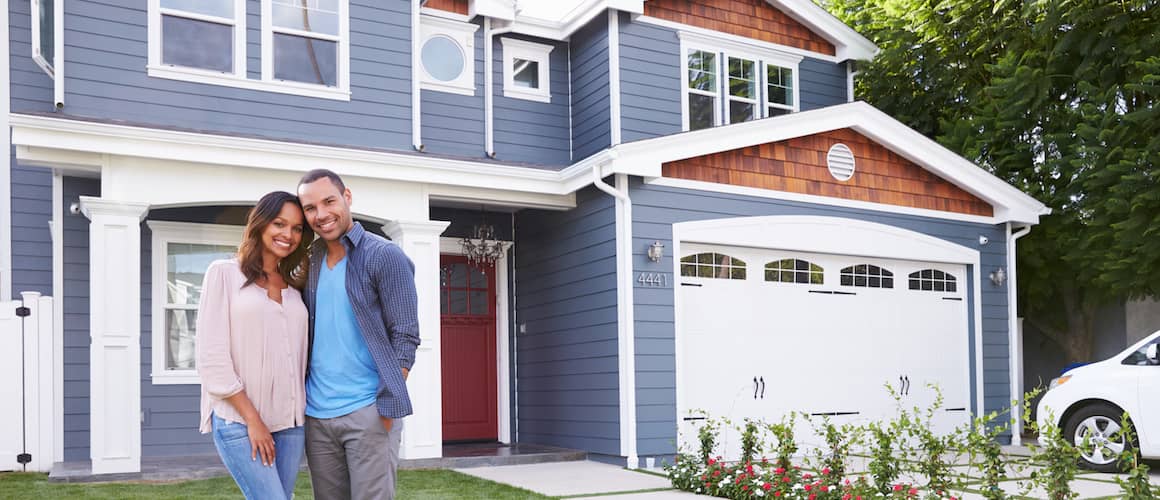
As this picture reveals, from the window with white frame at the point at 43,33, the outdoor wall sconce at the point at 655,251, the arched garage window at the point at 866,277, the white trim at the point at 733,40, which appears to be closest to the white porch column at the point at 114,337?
the window with white frame at the point at 43,33

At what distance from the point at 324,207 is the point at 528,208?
824 cm

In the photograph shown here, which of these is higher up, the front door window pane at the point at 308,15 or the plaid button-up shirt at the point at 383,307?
the front door window pane at the point at 308,15

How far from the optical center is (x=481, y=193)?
10.3 meters

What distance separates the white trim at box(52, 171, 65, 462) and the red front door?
393 centimetres

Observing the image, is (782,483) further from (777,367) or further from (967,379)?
(967,379)

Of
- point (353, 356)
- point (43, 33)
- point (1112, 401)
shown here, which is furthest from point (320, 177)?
point (1112, 401)

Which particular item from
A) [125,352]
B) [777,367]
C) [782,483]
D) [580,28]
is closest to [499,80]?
[580,28]

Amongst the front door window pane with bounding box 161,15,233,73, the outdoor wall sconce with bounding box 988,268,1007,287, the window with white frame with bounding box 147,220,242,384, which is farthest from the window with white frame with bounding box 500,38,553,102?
the outdoor wall sconce with bounding box 988,268,1007,287

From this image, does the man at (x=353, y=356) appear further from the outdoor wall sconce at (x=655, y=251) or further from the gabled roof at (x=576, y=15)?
the gabled roof at (x=576, y=15)

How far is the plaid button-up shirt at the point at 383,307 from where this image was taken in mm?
3218

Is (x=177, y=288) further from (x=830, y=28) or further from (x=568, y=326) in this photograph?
(x=830, y=28)

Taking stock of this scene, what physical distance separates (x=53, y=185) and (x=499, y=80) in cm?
487

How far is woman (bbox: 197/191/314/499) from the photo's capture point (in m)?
3.09

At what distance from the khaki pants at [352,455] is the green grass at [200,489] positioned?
4.12 meters
